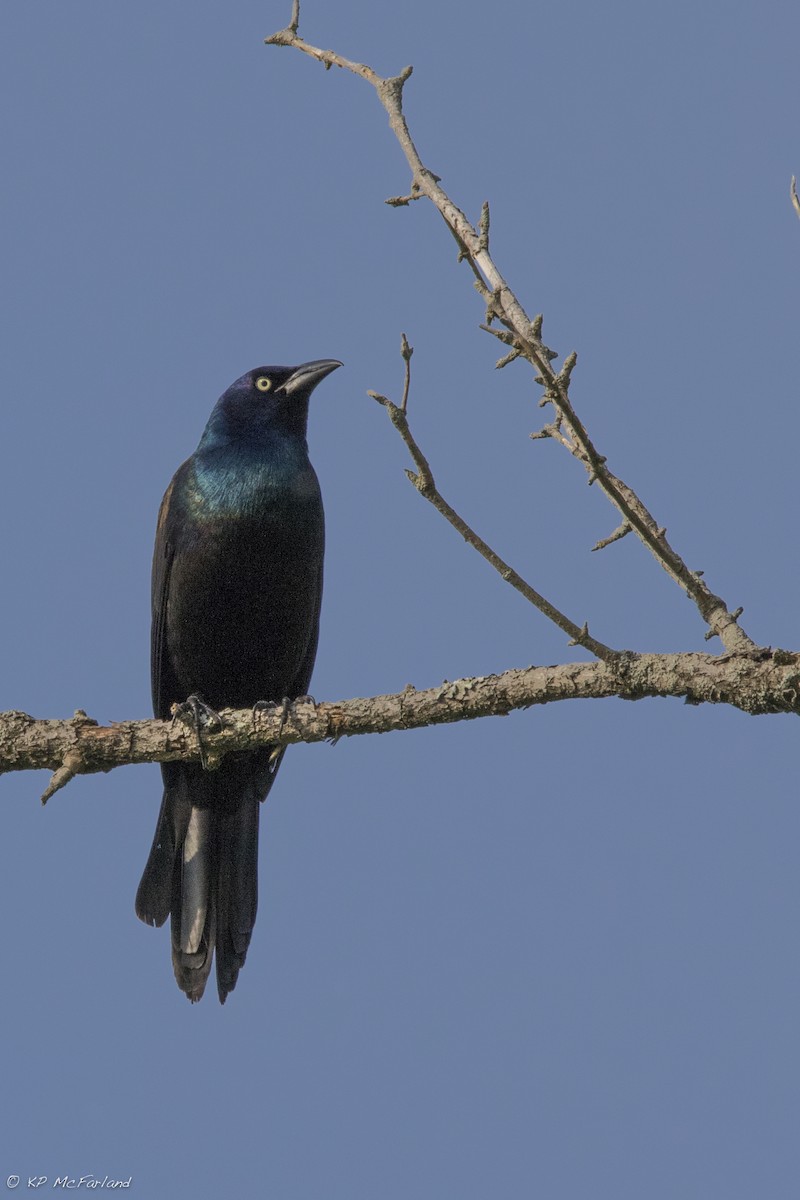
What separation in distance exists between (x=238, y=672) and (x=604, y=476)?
9.58ft

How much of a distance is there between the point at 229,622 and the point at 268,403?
1157mm

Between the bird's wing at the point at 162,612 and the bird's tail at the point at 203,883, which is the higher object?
the bird's wing at the point at 162,612

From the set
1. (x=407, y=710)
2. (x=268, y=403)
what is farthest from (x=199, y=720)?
(x=268, y=403)

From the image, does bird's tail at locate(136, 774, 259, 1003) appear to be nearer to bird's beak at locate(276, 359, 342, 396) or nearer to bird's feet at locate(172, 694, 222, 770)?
bird's feet at locate(172, 694, 222, 770)

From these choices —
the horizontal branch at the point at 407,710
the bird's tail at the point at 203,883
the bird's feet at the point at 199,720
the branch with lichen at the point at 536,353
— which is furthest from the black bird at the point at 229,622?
the branch with lichen at the point at 536,353

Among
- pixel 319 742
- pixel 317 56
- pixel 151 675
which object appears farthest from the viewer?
pixel 151 675

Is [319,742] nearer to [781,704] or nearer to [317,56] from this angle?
[781,704]

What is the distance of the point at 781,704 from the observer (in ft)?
10.2

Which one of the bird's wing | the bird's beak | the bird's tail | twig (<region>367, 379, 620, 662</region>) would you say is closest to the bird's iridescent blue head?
the bird's beak

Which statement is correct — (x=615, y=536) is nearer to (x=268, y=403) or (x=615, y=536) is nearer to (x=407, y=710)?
(x=407, y=710)

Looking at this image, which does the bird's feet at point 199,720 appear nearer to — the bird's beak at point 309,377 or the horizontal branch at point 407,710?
the horizontal branch at point 407,710


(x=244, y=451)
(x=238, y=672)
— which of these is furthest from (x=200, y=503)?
(x=238, y=672)

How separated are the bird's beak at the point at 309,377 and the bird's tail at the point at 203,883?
1.86 metres

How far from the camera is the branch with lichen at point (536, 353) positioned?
112 inches
